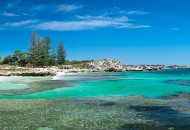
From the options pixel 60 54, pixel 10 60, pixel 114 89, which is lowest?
pixel 114 89

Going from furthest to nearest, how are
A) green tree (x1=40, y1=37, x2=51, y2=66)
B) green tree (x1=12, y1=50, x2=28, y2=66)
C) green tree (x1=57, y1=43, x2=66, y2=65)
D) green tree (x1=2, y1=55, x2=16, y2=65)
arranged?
1. green tree (x1=57, y1=43, x2=66, y2=65)
2. green tree (x1=2, y1=55, x2=16, y2=65)
3. green tree (x1=12, y1=50, x2=28, y2=66)
4. green tree (x1=40, y1=37, x2=51, y2=66)

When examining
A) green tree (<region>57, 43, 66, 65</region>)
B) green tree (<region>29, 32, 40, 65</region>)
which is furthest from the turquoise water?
green tree (<region>57, 43, 66, 65</region>)

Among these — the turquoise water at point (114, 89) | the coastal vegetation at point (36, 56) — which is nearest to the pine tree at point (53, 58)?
the coastal vegetation at point (36, 56)

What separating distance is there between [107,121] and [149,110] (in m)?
4.80

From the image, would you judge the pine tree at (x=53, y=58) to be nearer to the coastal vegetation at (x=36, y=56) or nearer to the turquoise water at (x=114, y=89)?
the coastal vegetation at (x=36, y=56)

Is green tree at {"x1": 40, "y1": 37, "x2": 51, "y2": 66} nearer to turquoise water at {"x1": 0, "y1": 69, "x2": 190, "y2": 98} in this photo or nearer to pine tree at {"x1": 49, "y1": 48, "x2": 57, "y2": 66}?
pine tree at {"x1": 49, "y1": 48, "x2": 57, "y2": 66}

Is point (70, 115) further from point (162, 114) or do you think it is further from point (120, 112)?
point (162, 114)

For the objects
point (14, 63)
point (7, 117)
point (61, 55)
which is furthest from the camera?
point (61, 55)

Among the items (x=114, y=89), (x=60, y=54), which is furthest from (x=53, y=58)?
(x=114, y=89)

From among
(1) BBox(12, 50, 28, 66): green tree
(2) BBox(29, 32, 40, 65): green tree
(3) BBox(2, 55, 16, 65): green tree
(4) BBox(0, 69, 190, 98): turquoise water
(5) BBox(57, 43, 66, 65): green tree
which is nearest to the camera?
(4) BBox(0, 69, 190, 98): turquoise water

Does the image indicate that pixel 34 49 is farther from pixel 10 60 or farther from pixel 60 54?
pixel 60 54

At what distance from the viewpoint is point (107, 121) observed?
15930 mm

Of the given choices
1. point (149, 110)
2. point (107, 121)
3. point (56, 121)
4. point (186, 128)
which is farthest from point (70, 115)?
point (186, 128)

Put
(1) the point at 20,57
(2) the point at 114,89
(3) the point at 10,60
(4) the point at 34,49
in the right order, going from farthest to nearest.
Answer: (3) the point at 10,60 → (1) the point at 20,57 → (4) the point at 34,49 → (2) the point at 114,89
